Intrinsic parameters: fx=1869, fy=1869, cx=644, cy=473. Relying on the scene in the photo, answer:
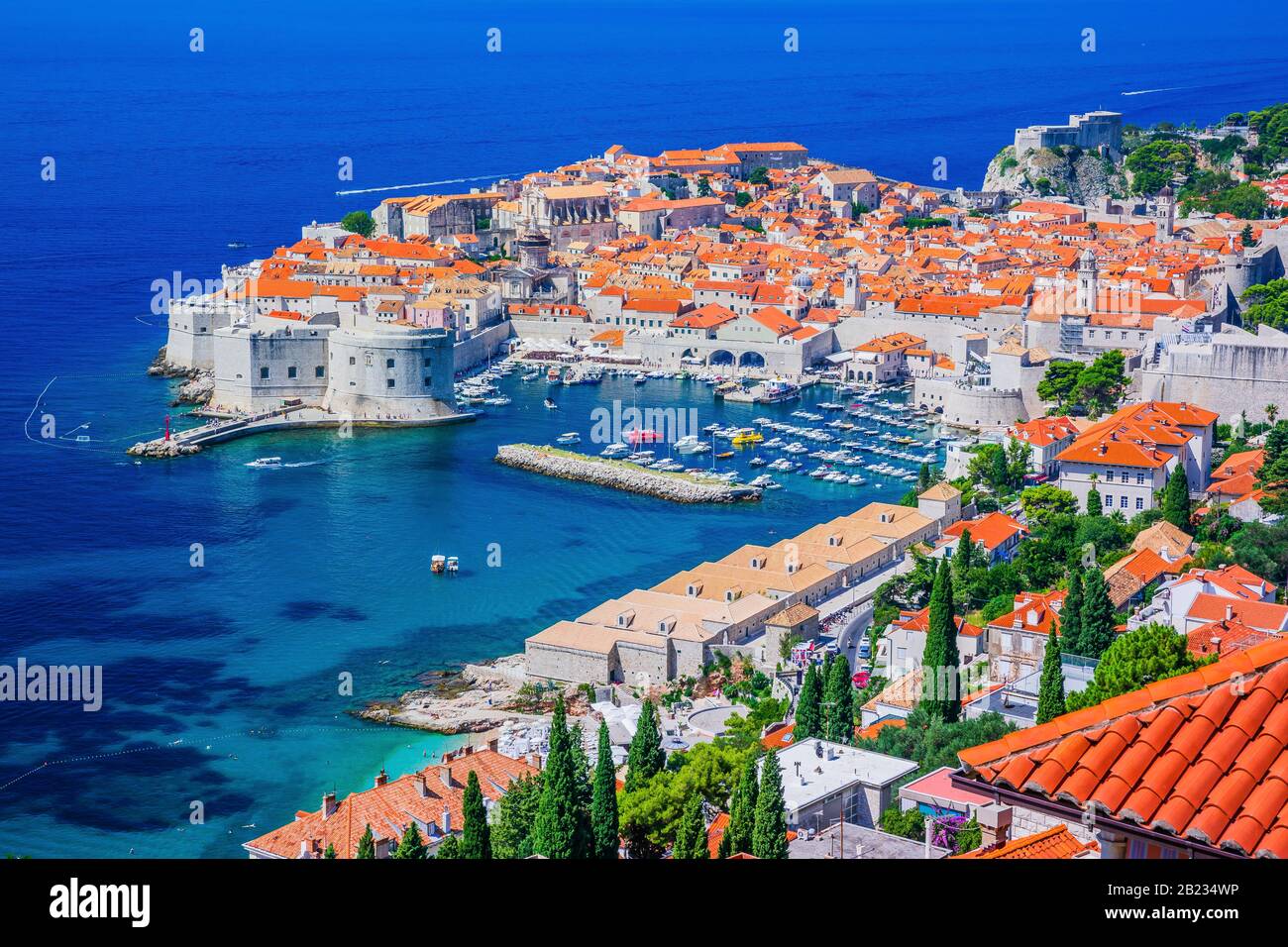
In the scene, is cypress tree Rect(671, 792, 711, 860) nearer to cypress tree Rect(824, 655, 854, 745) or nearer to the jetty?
cypress tree Rect(824, 655, 854, 745)

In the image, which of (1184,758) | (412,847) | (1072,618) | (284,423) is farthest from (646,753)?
(284,423)

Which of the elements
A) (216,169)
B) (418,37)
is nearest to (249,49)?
(418,37)

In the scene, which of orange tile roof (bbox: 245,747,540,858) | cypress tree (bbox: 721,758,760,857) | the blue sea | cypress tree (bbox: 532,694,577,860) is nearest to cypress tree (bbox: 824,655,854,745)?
orange tile roof (bbox: 245,747,540,858)

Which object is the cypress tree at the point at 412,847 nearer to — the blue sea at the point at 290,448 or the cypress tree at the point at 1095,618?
the blue sea at the point at 290,448

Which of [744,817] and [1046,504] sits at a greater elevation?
[744,817]

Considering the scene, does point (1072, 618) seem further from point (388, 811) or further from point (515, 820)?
point (388, 811)

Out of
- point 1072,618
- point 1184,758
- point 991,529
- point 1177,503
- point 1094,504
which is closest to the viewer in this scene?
point 1184,758
